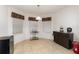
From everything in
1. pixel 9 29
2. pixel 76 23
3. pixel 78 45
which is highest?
pixel 76 23

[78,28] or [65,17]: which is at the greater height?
[65,17]

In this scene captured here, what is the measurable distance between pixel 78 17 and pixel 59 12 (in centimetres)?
197

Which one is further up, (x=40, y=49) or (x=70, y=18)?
(x=70, y=18)

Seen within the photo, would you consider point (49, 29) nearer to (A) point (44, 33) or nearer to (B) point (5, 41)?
(A) point (44, 33)

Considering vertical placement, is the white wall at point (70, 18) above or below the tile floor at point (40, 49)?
above

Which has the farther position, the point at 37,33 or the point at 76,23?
the point at 37,33

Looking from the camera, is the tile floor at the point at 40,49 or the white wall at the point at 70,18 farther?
the white wall at the point at 70,18

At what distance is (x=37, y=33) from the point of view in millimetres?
7770

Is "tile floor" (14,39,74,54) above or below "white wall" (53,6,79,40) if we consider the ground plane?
below

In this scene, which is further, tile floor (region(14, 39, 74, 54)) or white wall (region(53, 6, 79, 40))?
white wall (region(53, 6, 79, 40))

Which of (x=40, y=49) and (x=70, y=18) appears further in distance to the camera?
(x=70, y=18)
